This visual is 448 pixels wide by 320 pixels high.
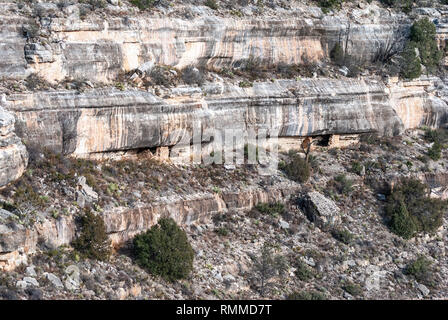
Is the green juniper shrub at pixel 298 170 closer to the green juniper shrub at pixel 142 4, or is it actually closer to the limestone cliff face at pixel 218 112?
the limestone cliff face at pixel 218 112

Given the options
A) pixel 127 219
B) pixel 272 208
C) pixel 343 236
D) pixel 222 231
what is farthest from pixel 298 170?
pixel 127 219

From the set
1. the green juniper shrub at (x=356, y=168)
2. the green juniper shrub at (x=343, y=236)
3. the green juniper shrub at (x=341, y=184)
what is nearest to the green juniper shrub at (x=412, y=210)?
the green juniper shrub at (x=356, y=168)

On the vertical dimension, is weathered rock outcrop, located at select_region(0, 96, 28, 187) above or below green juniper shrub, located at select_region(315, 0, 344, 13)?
below

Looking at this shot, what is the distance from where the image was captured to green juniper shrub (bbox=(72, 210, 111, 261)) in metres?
35.0

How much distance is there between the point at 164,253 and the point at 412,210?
1373 cm

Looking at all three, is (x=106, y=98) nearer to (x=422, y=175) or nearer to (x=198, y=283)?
(x=198, y=283)

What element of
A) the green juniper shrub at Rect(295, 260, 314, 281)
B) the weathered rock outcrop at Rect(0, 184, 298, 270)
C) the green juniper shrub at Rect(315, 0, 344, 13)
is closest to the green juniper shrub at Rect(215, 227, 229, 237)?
the weathered rock outcrop at Rect(0, 184, 298, 270)

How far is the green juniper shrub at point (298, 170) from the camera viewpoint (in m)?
43.5

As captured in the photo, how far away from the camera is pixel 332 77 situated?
47.2 meters

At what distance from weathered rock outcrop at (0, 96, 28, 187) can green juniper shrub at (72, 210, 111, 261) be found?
10.00 feet

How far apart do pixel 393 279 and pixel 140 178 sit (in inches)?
449

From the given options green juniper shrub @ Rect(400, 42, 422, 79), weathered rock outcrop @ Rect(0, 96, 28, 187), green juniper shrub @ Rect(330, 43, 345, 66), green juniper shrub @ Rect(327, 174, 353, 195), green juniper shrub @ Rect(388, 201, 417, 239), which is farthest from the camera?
green juniper shrub @ Rect(400, 42, 422, 79)

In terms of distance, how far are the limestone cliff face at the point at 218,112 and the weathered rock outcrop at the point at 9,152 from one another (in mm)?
1260

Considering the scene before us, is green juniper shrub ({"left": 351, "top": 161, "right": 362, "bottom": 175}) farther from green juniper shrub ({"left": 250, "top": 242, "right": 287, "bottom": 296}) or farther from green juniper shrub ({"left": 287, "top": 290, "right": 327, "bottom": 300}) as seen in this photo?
green juniper shrub ({"left": 287, "top": 290, "right": 327, "bottom": 300})
